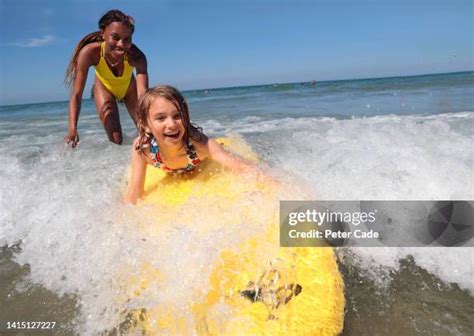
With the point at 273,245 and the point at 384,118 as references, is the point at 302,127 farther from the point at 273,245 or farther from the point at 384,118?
the point at 273,245

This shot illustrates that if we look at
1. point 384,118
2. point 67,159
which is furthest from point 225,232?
point 384,118

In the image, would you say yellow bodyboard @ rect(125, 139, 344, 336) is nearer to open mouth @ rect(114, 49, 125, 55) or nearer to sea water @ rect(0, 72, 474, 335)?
sea water @ rect(0, 72, 474, 335)

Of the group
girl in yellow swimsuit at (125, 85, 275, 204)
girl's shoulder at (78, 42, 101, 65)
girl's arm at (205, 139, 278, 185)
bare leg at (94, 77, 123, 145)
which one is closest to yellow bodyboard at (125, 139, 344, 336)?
girl's arm at (205, 139, 278, 185)

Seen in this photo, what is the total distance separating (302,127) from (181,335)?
5.29 meters

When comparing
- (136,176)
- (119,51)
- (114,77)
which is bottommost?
(136,176)

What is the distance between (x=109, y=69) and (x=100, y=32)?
1.14ft

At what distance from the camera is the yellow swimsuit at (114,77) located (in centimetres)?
379

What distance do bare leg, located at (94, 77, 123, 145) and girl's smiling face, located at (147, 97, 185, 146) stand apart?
1848mm

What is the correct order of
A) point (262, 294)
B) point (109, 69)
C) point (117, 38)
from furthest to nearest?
point (109, 69) < point (117, 38) < point (262, 294)

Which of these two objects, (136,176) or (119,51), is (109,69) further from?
(136,176)

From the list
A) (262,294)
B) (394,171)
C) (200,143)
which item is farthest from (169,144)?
(394,171)

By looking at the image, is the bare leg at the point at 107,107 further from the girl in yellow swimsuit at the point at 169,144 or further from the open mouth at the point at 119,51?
the girl in yellow swimsuit at the point at 169,144

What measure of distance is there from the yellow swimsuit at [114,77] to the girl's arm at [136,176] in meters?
1.53

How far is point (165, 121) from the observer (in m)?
2.36
